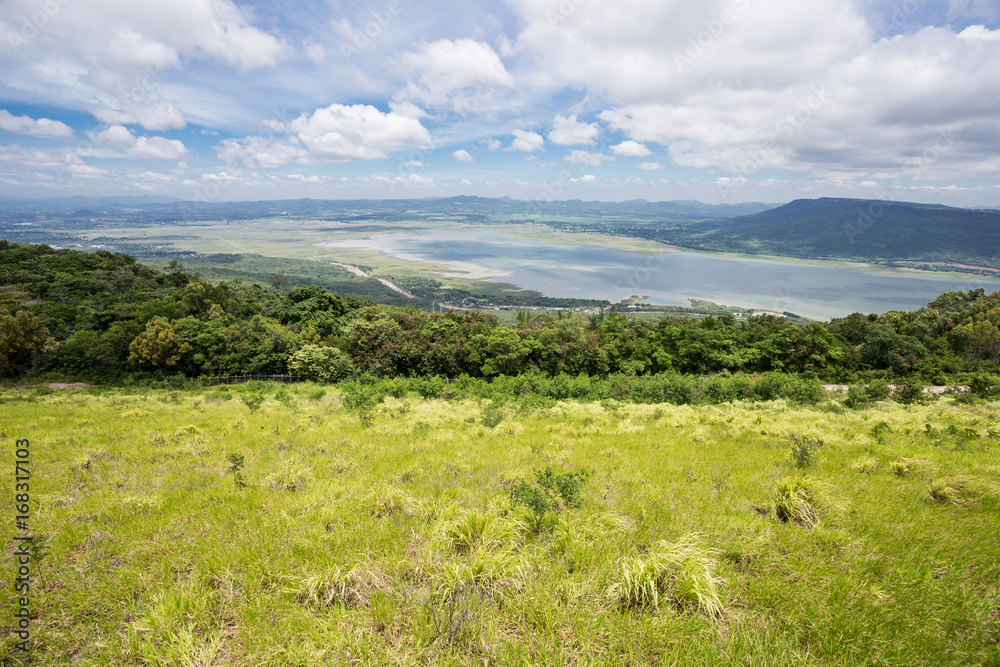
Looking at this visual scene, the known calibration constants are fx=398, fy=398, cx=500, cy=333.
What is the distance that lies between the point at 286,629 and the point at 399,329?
3191 cm

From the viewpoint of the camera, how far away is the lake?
92.0m

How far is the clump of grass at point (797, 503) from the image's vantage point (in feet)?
15.6

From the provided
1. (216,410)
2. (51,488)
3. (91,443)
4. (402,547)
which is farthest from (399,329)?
(402,547)

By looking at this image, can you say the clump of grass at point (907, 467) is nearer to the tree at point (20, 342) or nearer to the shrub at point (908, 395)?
the shrub at point (908, 395)

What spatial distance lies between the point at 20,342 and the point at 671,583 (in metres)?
43.0

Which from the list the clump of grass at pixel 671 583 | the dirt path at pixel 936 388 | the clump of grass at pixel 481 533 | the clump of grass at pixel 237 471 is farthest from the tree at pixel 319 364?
the dirt path at pixel 936 388

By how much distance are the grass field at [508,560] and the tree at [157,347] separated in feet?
95.7

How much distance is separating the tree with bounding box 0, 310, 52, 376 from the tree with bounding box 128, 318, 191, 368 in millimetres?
5326

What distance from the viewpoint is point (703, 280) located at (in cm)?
11938

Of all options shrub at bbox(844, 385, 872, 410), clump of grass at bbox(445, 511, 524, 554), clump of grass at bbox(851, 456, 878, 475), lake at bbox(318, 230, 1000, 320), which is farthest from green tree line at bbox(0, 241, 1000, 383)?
lake at bbox(318, 230, 1000, 320)

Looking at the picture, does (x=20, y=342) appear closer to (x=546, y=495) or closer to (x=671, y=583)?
(x=546, y=495)

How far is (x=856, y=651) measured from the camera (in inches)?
108

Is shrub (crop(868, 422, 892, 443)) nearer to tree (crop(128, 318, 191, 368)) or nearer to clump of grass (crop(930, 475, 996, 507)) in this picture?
clump of grass (crop(930, 475, 996, 507))

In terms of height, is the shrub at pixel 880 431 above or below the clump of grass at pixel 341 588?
below
